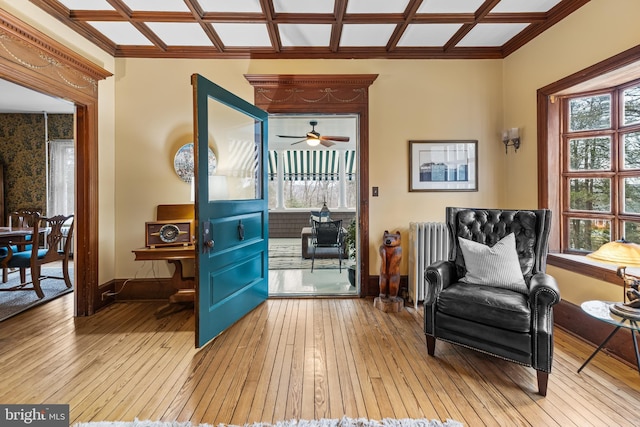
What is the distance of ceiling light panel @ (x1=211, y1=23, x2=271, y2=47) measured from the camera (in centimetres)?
305

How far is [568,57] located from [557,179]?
3.70ft

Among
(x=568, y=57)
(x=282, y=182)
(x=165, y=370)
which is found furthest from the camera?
(x=282, y=182)

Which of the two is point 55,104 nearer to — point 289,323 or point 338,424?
point 289,323

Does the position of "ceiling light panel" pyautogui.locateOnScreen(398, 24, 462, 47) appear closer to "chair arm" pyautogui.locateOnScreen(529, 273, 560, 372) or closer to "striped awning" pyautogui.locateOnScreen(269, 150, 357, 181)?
"chair arm" pyautogui.locateOnScreen(529, 273, 560, 372)

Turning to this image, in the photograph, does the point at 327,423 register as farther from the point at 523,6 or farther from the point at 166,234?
the point at 523,6

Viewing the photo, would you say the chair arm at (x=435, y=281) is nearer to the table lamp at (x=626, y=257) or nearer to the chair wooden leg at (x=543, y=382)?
the chair wooden leg at (x=543, y=382)

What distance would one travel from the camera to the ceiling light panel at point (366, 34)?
121 inches

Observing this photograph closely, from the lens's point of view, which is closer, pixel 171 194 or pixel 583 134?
pixel 583 134

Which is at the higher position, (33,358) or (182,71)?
(182,71)

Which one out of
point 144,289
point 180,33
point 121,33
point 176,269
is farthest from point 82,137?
point 144,289

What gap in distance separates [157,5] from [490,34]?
3.32m

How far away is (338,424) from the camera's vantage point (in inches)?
→ 65.0

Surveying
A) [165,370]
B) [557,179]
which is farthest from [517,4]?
[165,370]

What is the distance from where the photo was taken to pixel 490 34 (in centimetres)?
327
